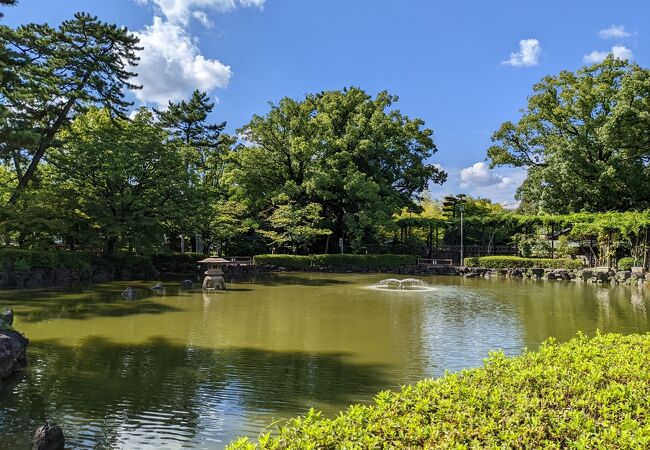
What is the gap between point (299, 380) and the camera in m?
6.98

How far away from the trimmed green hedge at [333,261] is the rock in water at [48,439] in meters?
26.1

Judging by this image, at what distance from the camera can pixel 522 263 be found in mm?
30438

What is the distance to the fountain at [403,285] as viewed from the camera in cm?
2096

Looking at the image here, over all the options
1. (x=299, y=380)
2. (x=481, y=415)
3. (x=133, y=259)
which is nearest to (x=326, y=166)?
(x=133, y=259)

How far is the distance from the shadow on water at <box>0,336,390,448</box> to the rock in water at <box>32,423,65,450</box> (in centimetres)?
21

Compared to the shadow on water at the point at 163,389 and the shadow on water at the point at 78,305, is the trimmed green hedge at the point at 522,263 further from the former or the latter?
the shadow on water at the point at 163,389

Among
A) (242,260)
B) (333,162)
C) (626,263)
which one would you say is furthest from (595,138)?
(242,260)

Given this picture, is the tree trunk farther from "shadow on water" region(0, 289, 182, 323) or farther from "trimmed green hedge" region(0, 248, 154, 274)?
"shadow on water" region(0, 289, 182, 323)

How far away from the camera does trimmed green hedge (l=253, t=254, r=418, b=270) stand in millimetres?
30969

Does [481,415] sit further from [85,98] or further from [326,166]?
[326,166]

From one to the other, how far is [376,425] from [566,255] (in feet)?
113

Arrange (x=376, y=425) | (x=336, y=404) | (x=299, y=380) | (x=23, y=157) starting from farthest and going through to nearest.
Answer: (x=23, y=157), (x=299, y=380), (x=336, y=404), (x=376, y=425)

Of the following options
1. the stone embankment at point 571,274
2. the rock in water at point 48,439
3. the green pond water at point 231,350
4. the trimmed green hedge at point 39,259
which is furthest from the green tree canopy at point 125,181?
the rock in water at point 48,439

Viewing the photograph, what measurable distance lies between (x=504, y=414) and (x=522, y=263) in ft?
97.4
